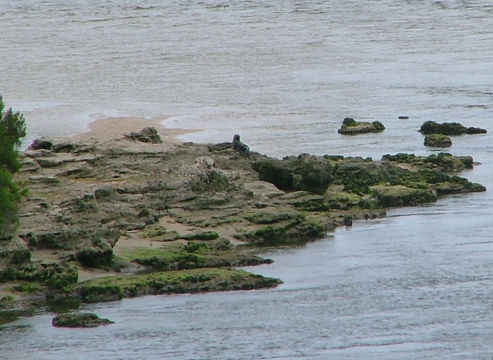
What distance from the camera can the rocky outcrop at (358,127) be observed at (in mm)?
61812

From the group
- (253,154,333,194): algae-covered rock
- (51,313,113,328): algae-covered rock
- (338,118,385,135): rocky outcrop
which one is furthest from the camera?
(338,118,385,135): rocky outcrop

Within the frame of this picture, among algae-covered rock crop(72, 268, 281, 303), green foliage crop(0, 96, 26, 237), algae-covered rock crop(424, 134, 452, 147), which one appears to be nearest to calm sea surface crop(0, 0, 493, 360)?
algae-covered rock crop(72, 268, 281, 303)

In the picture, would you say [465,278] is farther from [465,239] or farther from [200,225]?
[200,225]

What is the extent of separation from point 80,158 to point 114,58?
53888mm

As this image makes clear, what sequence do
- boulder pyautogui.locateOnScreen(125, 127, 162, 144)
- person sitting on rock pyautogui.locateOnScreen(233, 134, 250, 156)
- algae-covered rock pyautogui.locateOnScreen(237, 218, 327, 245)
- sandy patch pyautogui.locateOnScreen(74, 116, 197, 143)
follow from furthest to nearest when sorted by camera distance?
Answer: sandy patch pyautogui.locateOnScreen(74, 116, 197, 143) → boulder pyautogui.locateOnScreen(125, 127, 162, 144) → person sitting on rock pyautogui.locateOnScreen(233, 134, 250, 156) → algae-covered rock pyautogui.locateOnScreen(237, 218, 327, 245)

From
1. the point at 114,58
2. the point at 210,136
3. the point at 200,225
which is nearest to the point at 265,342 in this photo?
the point at 200,225

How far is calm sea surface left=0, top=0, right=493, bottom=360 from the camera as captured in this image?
30625mm

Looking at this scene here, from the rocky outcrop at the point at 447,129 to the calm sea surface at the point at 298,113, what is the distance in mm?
1062

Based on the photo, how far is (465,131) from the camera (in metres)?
60.5

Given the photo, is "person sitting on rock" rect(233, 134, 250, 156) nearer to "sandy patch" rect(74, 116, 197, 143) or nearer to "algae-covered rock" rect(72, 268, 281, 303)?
"sandy patch" rect(74, 116, 197, 143)

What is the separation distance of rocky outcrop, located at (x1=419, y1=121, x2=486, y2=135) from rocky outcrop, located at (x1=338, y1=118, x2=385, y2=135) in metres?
2.30

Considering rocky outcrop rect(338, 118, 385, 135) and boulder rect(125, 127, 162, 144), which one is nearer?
boulder rect(125, 127, 162, 144)

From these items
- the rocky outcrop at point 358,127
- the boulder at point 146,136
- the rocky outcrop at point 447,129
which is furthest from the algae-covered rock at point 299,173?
the rocky outcrop at point 358,127

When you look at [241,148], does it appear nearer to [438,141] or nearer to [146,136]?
[146,136]
